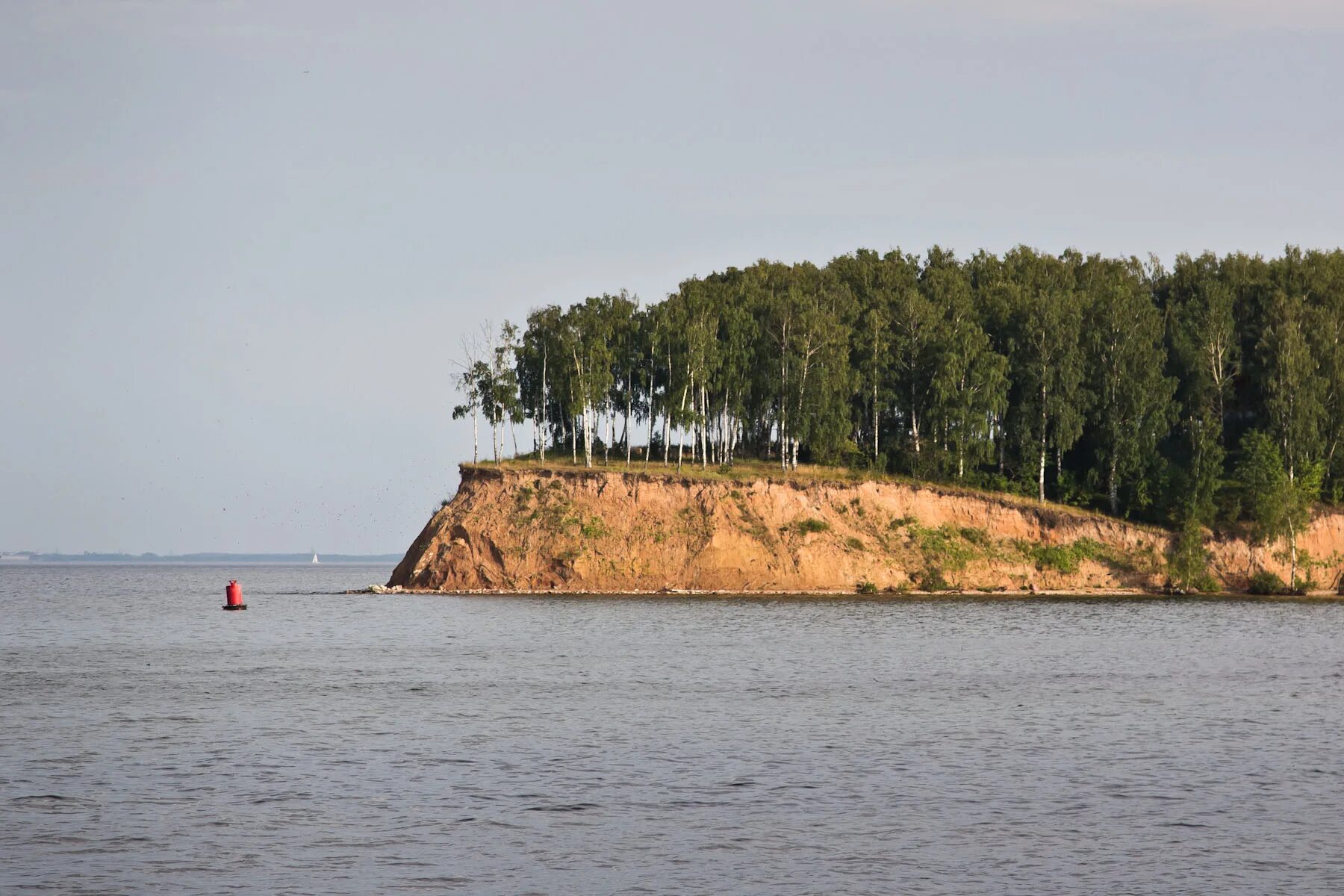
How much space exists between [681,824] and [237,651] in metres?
40.0

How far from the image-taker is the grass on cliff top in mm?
96812

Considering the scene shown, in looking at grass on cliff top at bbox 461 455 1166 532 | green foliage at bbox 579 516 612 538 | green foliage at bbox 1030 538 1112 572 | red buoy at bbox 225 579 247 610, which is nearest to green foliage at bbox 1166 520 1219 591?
grass on cliff top at bbox 461 455 1166 532

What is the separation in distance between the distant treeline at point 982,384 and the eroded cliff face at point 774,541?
5150 millimetres

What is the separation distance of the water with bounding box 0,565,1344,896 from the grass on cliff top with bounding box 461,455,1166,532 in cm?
3644

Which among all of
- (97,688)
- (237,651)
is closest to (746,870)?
(97,688)

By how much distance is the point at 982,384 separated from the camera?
10119 cm

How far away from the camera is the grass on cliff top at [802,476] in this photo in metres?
96.8

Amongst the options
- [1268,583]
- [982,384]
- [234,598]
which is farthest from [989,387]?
[234,598]

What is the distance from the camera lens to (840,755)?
1196 inches

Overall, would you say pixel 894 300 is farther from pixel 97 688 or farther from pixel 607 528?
pixel 97 688

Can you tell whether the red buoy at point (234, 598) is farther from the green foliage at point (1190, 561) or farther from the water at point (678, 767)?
the green foliage at point (1190, 561)

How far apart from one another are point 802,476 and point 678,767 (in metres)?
69.9

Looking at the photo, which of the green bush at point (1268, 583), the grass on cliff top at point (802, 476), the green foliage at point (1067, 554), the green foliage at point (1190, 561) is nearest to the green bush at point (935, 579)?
the grass on cliff top at point (802, 476)

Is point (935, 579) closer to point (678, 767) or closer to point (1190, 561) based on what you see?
point (1190, 561)
